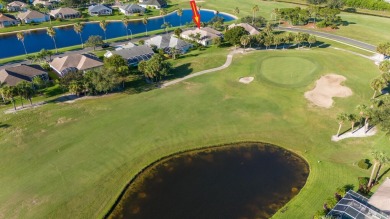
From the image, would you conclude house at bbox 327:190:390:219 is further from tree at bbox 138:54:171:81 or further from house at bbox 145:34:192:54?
house at bbox 145:34:192:54

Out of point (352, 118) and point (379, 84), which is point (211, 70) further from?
point (379, 84)

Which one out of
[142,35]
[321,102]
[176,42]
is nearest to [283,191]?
[321,102]

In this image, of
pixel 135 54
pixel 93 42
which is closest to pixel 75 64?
pixel 135 54

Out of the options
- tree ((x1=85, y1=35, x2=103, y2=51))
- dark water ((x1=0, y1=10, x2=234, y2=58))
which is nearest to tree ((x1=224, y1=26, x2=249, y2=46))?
tree ((x1=85, y1=35, x2=103, y2=51))

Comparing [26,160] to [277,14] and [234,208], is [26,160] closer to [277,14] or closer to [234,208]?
[234,208]

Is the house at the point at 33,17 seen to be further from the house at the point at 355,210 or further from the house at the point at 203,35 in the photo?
the house at the point at 355,210

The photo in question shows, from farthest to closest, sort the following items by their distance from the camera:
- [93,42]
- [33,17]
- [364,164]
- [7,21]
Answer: [33,17]
[7,21]
[93,42]
[364,164]

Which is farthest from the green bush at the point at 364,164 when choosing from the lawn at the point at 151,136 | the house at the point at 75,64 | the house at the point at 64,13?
the house at the point at 64,13
